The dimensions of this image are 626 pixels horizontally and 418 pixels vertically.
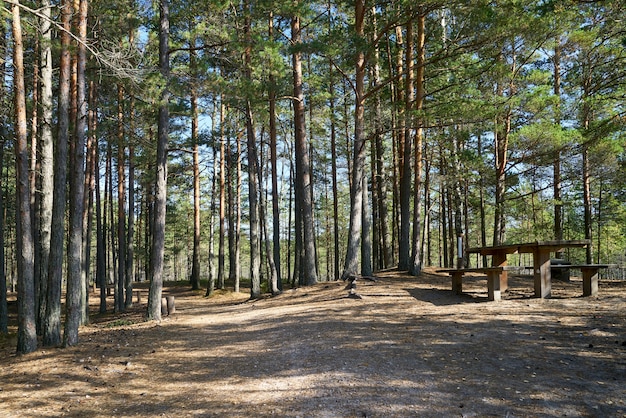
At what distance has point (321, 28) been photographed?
18250 millimetres

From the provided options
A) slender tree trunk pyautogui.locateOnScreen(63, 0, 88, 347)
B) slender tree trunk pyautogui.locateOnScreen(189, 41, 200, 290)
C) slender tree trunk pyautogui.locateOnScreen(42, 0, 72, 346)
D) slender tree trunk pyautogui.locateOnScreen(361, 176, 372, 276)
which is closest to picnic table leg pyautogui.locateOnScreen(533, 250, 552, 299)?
slender tree trunk pyautogui.locateOnScreen(361, 176, 372, 276)

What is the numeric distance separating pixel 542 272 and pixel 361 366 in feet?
15.9

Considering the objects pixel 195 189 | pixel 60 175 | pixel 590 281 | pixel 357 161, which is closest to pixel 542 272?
pixel 590 281

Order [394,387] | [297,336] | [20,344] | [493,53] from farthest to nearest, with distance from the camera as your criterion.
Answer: [493,53] < [20,344] < [297,336] < [394,387]

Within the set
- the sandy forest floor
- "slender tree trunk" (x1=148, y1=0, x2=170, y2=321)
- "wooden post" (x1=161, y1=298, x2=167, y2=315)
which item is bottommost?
"wooden post" (x1=161, y1=298, x2=167, y2=315)

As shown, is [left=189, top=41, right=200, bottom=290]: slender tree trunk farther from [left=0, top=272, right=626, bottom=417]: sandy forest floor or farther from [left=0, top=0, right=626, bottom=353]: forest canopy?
[left=0, top=272, right=626, bottom=417]: sandy forest floor

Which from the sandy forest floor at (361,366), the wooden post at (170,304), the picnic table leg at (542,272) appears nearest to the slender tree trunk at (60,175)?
the sandy forest floor at (361,366)

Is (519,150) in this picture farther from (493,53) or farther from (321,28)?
(321,28)

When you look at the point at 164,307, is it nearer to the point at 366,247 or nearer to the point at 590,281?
the point at 366,247

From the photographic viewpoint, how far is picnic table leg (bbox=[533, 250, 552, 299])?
27.0ft

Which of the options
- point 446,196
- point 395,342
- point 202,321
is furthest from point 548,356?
point 446,196

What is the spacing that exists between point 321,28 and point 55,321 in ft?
47.6

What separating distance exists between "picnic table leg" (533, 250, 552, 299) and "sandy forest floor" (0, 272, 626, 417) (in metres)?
0.30

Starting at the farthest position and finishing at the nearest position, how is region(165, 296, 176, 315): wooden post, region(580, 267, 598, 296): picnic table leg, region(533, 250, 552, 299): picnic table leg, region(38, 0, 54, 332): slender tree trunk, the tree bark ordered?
the tree bark, region(165, 296, 176, 315): wooden post, region(38, 0, 54, 332): slender tree trunk, region(580, 267, 598, 296): picnic table leg, region(533, 250, 552, 299): picnic table leg
